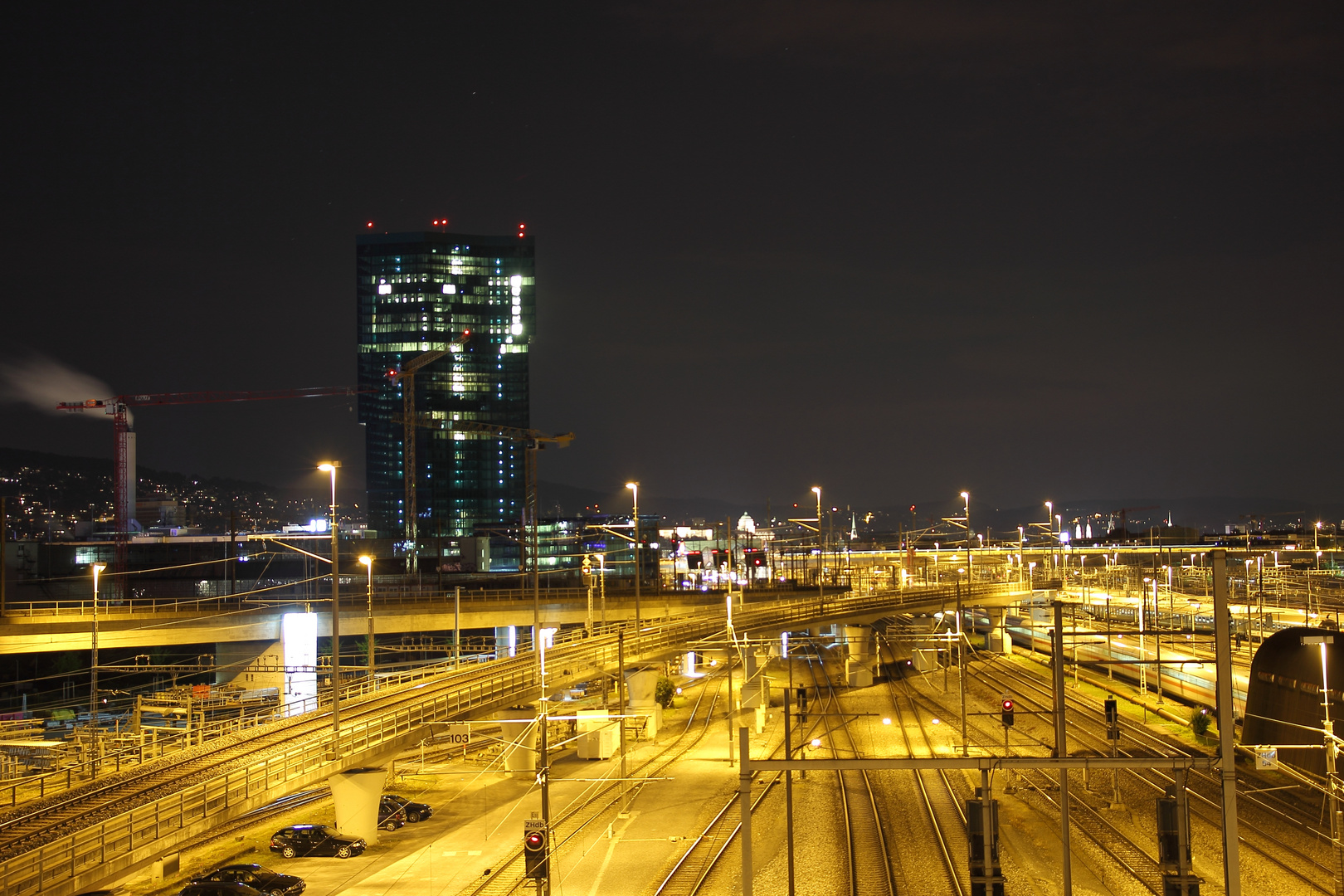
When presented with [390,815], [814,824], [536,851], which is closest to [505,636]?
[390,815]

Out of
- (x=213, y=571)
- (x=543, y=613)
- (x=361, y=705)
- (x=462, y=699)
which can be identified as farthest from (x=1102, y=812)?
(x=213, y=571)

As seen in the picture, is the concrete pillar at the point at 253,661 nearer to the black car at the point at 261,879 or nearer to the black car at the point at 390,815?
the black car at the point at 390,815

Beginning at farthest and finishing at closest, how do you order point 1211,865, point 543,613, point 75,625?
point 543,613 < point 75,625 < point 1211,865

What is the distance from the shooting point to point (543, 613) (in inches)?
2581

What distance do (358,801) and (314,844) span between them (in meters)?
1.38

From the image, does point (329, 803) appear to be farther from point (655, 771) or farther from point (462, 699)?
point (655, 771)

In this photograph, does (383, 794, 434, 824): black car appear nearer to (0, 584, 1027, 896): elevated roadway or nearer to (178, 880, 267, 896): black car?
(0, 584, 1027, 896): elevated roadway

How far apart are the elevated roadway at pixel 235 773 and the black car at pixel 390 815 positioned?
8.85 ft

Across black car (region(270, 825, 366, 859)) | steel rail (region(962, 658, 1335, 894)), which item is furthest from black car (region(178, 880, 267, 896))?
steel rail (region(962, 658, 1335, 894))

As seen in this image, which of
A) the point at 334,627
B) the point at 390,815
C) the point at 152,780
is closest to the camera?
the point at 152,780

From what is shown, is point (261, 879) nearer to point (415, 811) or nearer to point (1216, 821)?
point (415, 811)

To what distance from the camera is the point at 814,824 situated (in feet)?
90.3

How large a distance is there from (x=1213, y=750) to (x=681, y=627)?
2268 cm

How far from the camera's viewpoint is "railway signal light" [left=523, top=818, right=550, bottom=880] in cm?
1695
